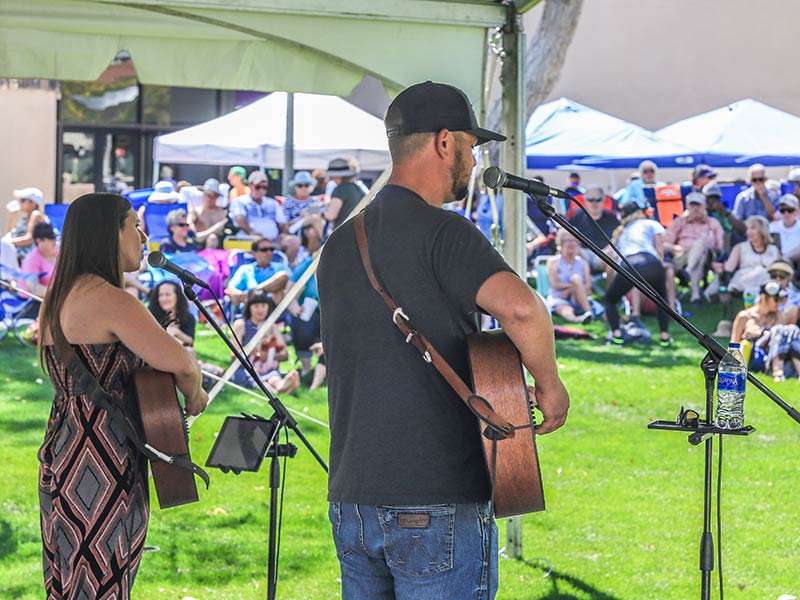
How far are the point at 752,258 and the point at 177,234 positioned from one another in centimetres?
649

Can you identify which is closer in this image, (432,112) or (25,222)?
(432,112)

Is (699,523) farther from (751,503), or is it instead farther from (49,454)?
(49,454)

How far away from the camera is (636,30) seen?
26.1m

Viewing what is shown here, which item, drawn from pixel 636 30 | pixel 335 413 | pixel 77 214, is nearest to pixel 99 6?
pixel 77 214

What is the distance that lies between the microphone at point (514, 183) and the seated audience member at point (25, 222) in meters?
10.5

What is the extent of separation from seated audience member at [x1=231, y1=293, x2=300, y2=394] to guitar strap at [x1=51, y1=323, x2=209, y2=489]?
6.41m

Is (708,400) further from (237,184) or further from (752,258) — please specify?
(237,184)

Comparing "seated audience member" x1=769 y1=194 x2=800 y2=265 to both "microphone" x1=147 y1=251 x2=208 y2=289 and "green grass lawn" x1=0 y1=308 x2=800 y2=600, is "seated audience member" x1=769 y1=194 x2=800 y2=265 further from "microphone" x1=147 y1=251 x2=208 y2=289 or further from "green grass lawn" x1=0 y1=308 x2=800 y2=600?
Result: "microphone" x1=147 y1=251 x2=208 y2=289

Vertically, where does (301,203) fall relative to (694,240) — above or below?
above

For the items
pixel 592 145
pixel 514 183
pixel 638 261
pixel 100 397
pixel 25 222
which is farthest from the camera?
pixel 592 145

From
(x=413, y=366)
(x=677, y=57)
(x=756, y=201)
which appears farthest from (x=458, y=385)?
(x=677, y=57)

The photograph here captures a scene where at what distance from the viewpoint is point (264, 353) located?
1033 cm

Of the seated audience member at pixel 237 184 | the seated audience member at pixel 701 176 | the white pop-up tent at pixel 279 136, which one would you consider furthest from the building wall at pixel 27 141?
the seated audience member at pixel 701 176

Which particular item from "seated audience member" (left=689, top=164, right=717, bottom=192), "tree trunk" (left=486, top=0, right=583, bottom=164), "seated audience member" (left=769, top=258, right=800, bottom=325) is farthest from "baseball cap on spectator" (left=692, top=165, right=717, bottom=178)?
"seated audience member" (left=769, top=258, right=800, bottom=325)
